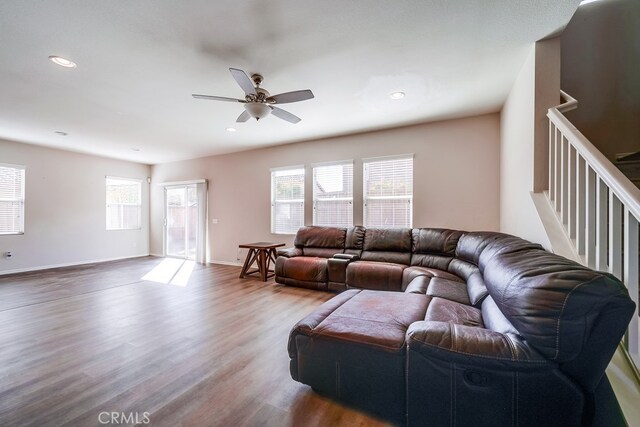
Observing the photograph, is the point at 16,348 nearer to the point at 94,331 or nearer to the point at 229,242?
the point at 94,331

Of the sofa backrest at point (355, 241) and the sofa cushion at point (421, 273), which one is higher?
the sofa backrest at point (355, 241)

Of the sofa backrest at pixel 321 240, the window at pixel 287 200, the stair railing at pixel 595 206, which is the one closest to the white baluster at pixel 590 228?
the stair railing at pixel 595 206

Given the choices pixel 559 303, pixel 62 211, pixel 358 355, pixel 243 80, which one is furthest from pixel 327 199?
pixel 62 211

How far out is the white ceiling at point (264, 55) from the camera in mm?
1840

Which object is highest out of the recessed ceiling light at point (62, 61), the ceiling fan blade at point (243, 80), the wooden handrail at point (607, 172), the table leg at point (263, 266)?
the recessed ceiling light at point (62, 61)

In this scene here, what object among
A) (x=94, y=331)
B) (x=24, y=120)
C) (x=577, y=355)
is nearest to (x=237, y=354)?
(x=94, y=331)

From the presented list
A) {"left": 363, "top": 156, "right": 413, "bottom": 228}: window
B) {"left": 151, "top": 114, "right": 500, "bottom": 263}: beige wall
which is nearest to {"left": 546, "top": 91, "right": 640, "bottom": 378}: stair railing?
{"left": 151, "top": 114, "right": 500, "bottom": 263}: beige wall

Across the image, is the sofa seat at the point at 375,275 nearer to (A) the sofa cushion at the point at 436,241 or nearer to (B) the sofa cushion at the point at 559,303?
(A) the sofa cushion at the point at 436,241

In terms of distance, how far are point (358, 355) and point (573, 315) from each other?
1018 millimetres

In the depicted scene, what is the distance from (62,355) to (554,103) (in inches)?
184

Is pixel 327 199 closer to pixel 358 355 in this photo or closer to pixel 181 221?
pixel 358 355

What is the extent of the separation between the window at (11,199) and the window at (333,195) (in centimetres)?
608

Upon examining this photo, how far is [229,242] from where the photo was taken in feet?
20.5

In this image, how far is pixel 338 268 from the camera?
3875mm
